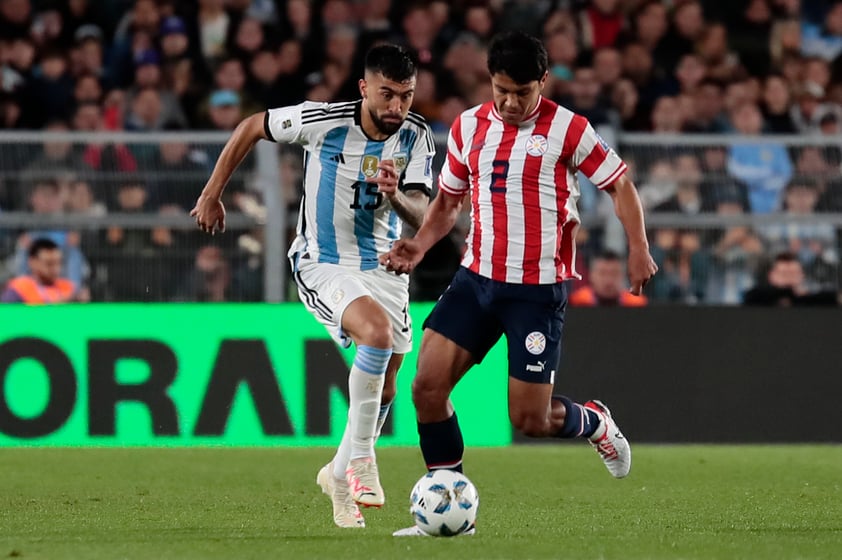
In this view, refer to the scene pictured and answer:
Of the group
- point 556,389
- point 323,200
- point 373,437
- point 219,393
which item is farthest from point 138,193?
point 373,437

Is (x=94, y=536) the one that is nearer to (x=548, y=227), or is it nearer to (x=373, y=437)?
(x=373, y=437)

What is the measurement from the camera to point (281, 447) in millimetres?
11812

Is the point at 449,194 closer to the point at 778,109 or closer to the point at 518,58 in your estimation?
the point at 518,58

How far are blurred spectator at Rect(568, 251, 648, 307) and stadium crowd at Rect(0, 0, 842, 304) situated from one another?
0.10 metres

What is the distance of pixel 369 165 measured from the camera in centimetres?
787

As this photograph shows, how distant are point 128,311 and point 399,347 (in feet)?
14.7

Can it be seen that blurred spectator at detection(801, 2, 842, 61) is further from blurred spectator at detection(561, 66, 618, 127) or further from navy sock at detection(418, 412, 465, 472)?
navy sock at detection(418, 412, 465, 472)

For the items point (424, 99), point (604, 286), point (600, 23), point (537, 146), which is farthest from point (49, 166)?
point (537, 146)

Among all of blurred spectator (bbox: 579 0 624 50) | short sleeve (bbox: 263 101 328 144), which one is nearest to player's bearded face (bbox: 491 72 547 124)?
short sleeve (bbox: 263 101 328 144)

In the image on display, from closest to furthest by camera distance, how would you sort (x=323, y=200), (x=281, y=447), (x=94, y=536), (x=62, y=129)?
(x=94, y=536) → (x=323, y=200) → (x=281, y=447) → (x=62, y=129)

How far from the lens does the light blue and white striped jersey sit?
Result: 788 cm

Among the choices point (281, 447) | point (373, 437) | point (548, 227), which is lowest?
point (281, 447)

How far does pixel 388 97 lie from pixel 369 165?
0.40 m

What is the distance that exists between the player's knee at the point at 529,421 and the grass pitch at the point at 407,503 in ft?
1.38
